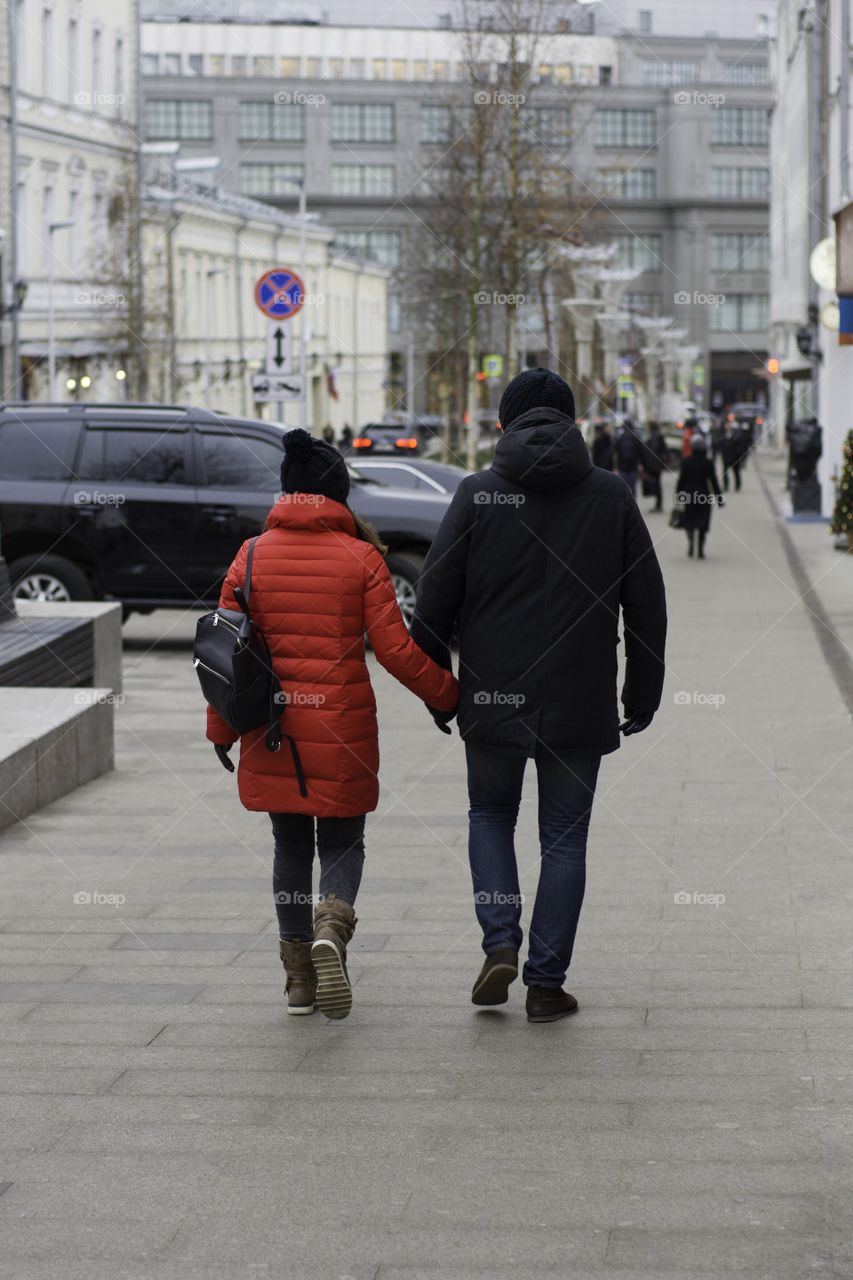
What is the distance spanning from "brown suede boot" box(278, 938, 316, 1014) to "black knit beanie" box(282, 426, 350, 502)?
4.04 feet

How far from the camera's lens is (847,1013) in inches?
229

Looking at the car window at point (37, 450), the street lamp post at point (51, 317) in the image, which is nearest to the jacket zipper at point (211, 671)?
the car window at point (37, 450)

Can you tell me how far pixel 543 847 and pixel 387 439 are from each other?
52.1 metres

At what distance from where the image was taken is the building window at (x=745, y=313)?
401ft

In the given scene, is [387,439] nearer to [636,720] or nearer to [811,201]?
[811,201]

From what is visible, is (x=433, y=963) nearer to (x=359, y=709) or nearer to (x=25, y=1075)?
(x=359, y=709)

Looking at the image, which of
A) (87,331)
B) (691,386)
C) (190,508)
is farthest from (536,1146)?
(691,386)

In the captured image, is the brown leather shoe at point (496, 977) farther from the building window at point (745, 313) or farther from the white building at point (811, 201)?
the building window at point (745, 313)

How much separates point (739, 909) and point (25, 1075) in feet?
9.29

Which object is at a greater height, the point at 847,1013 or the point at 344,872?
the point at 344,872

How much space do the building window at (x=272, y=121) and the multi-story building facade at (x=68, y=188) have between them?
177 feet

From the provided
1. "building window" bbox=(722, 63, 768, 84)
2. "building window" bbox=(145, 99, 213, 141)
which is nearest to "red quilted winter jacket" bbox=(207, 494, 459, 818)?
"building window" bbox=(145, 99, 213, 141)

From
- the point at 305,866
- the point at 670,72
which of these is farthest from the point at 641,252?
the point at 305,866

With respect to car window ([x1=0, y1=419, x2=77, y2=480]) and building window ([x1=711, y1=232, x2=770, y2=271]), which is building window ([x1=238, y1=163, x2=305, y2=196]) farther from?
car window ([x1=0, y1=419, x2=77, y2=480])
